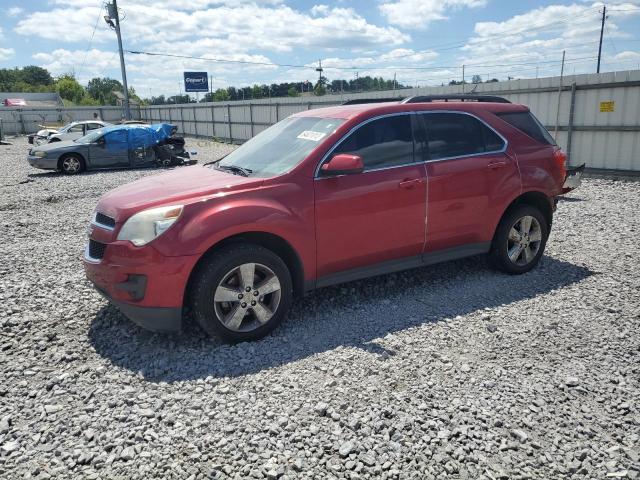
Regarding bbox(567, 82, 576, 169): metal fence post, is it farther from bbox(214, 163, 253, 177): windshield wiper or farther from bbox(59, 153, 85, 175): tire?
bbox(59, 153, 85, 175): tire

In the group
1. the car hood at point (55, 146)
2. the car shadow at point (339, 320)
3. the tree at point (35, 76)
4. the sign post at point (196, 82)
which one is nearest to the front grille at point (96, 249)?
the car shadow at point (339, 320)

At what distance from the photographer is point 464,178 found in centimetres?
486

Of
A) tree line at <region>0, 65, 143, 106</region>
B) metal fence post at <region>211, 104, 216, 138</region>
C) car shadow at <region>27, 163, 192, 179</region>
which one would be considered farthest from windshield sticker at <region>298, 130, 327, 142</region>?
tree line at <region>0, 65, 143, 106</region>

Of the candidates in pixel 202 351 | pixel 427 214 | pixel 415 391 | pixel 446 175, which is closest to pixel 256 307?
pixel 202 351

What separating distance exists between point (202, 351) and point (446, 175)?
272 centimetres

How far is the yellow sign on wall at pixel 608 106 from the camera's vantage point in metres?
11.7

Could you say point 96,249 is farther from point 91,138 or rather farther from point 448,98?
point 91,138

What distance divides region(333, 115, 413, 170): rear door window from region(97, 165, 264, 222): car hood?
932 mm

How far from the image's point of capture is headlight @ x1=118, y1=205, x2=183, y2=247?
3.68 metres

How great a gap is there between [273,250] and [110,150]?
1404 centimetres

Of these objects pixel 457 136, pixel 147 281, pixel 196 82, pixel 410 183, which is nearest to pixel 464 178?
pixel 457 136

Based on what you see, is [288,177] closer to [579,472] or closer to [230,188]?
[230,188]

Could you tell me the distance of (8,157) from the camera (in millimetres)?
Result: 22281

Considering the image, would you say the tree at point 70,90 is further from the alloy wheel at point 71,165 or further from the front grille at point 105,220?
the front grille at point 105,220
